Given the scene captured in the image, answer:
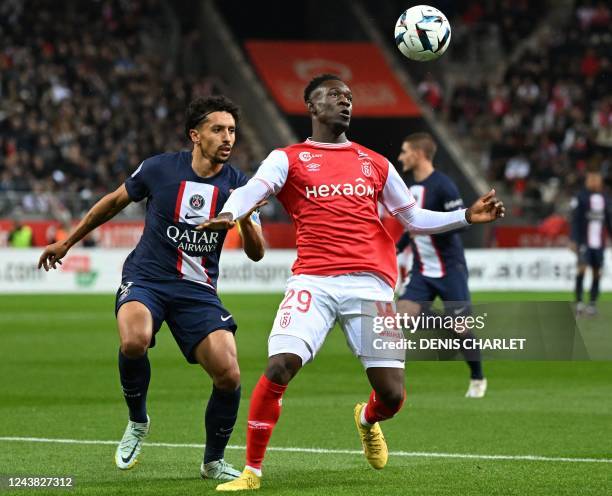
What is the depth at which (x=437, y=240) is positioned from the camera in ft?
40.5

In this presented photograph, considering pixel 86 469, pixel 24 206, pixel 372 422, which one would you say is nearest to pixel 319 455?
pixel 372 422

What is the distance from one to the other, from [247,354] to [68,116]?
19.8 m

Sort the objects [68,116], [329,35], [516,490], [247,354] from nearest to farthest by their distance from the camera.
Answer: [516,490] → [247,354] → [68,116] → [329,35]

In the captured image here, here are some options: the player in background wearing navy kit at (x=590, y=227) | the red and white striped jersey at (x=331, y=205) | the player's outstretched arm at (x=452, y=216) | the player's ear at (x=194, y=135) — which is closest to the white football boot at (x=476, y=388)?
the player's outstretched arm at (x=452, y=216)

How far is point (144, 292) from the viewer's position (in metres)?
7.91

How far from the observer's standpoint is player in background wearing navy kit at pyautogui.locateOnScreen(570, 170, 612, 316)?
831 inches

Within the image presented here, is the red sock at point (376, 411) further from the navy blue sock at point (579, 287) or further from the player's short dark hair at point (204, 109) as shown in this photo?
the navy blue sock at point (579, 287)

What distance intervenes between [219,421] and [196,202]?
1.36 metres

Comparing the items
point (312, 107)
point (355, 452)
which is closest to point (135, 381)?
point (355, 452)

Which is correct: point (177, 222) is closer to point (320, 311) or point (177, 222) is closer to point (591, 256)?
point (320, 311)

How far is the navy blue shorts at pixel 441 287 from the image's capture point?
480 inches

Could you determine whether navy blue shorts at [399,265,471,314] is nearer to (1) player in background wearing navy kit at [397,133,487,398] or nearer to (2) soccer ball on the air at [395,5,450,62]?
(1) player in background wearing navy kit at [397,133,487,398]

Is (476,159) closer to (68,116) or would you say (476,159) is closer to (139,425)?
(68,116)

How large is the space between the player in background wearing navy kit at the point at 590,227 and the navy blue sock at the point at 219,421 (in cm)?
1396
